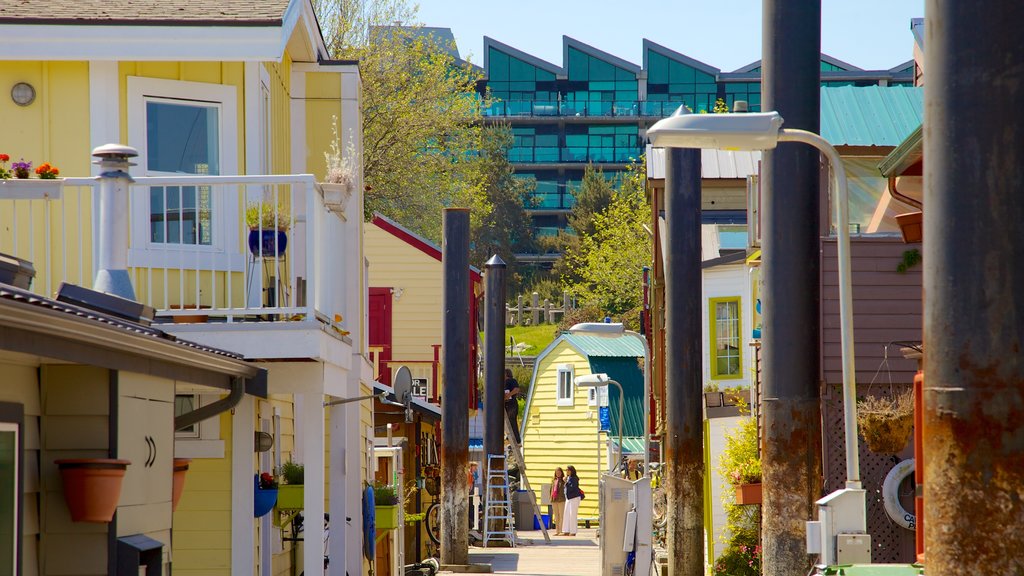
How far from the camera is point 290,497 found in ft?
44.2

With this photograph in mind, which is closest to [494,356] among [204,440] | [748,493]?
[748,493]

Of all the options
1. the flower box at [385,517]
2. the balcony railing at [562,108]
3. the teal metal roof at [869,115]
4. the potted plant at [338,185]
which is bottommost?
the flower box at [385,517]

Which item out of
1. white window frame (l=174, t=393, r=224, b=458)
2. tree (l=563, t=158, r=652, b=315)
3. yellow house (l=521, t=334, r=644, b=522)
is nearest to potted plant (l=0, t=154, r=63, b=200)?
→ white window frame (l=174, t=393, r=224, b=458)

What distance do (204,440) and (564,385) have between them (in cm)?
3443

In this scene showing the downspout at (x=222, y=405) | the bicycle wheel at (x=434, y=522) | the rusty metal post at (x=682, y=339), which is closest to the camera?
the downspout at (x=222, y=405)

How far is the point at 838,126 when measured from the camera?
23.4 m

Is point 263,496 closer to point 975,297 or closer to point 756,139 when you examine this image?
point 756,139

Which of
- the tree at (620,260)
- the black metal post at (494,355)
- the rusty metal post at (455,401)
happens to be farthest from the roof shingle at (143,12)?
the tree at (620,260)

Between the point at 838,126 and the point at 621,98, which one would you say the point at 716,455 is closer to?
→ the point at 838,126

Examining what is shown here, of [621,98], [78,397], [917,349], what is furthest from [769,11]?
[621,98]

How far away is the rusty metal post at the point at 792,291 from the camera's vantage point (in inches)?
400

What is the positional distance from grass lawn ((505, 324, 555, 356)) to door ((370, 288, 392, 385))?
110 feet

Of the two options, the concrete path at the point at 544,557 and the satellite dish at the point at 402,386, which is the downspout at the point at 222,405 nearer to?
the satellite dish at the point at 402,386

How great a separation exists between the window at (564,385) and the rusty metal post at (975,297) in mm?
41078
